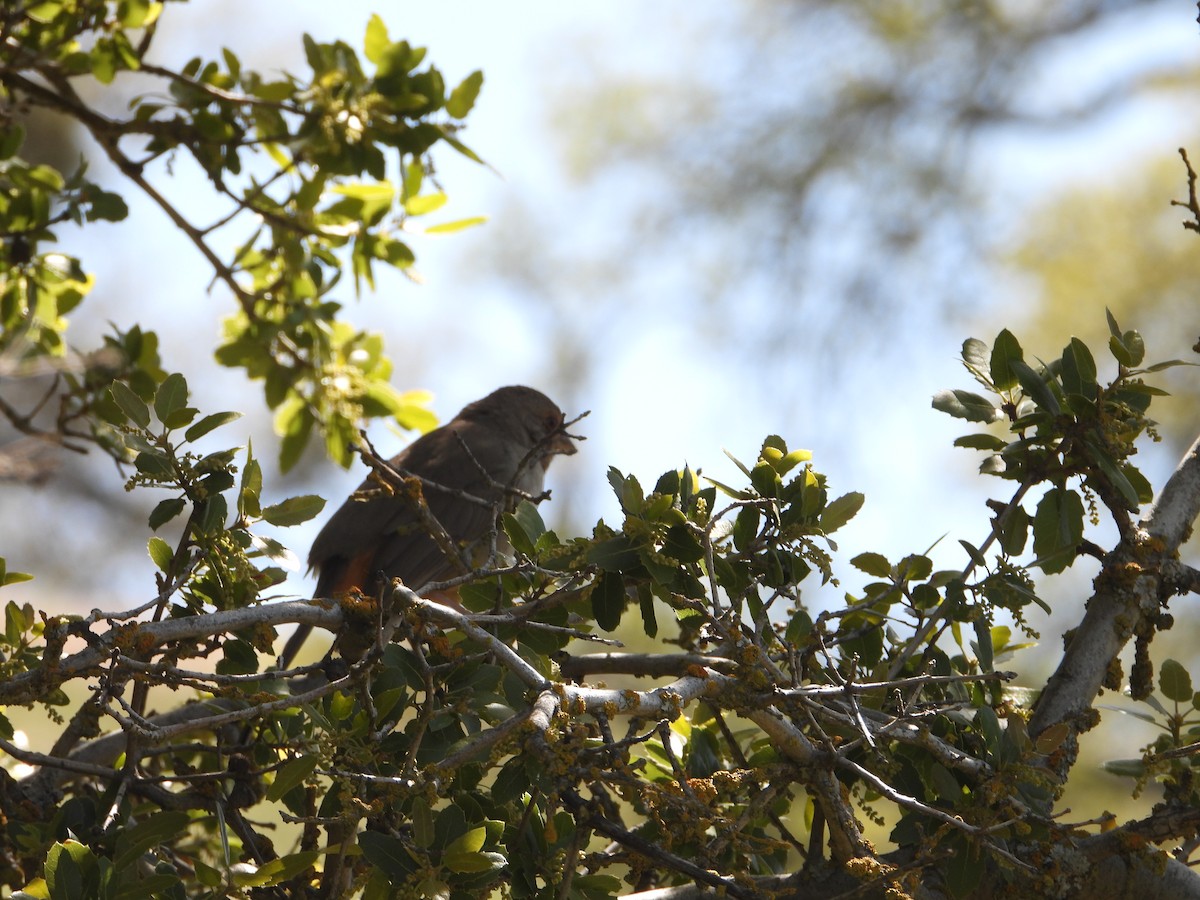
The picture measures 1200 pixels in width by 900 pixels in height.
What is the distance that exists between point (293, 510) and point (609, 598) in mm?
690

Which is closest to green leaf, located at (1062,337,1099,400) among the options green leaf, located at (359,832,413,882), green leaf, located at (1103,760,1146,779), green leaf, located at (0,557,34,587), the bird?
green leaf, located at (1103,760,1146,779)

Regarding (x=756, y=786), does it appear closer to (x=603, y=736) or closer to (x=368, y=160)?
(x=603, y=736)

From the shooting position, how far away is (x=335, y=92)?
4.15 m

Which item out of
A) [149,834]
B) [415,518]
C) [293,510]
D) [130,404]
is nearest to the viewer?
[149,834]

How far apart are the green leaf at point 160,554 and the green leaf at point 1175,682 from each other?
7.26 feet

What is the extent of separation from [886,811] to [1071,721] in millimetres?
3528

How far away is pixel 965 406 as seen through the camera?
262 cm

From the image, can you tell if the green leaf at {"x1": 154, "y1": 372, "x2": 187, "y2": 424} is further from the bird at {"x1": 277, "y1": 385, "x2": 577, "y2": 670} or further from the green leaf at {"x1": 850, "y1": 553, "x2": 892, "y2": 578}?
the bird at {"x1": 277, "y1": 385, "x2": 577, "y2": 670}

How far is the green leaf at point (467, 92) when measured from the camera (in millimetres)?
4121

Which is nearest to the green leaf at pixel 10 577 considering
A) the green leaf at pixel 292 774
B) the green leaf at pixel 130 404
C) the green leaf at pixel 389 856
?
the green leaf at pixel 130 404

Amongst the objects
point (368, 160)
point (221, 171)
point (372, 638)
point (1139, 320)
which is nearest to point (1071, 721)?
point (372, 638)

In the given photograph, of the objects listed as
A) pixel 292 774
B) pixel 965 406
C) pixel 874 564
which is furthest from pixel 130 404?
pixel 965 406

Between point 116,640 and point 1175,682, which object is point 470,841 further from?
point 1175,682

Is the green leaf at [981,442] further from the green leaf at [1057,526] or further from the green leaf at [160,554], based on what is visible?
the green leaf at [160,554]
